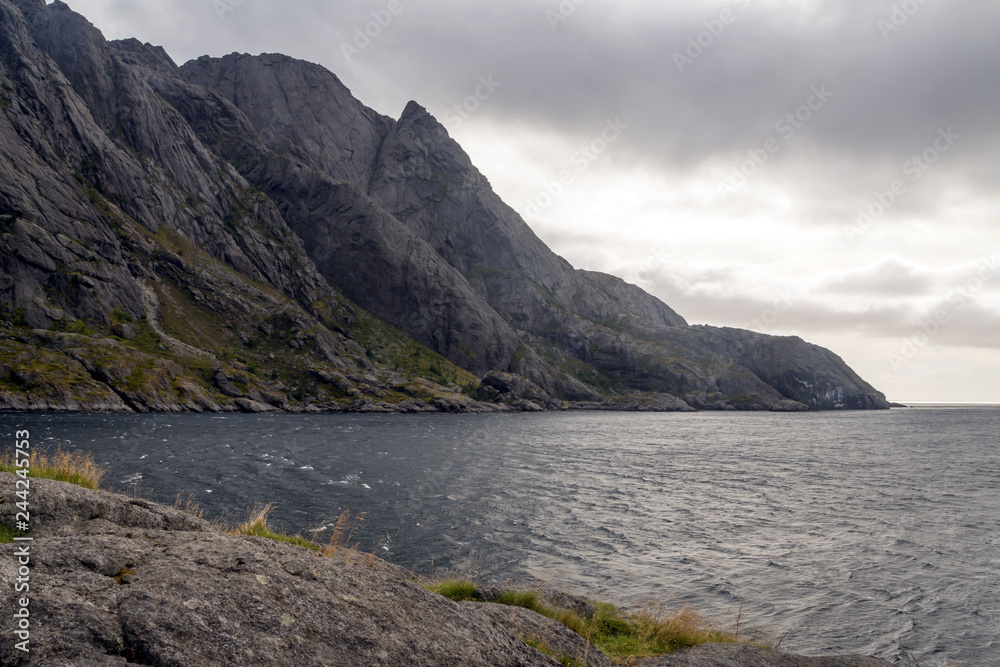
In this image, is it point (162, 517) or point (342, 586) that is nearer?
point (342, 586)

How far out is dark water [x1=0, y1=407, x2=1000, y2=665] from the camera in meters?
23.6

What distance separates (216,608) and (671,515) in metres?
39.1

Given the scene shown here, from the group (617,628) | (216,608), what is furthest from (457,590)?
(216,608)

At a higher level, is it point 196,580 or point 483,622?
point 196,580

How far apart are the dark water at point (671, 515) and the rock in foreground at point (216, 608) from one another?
16776 millimetres

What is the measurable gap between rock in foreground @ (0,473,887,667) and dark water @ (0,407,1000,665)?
16776 mm

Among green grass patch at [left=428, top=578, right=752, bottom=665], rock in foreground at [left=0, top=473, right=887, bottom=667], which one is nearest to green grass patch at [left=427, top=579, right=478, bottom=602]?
green grass patch at [left=428, top=578, right=752, bottom=665]

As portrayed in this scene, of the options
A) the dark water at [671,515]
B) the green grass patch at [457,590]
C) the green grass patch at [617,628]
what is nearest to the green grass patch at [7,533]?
the green grass patch at [457,590]

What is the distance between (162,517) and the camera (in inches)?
462

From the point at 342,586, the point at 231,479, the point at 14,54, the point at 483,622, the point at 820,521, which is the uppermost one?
the point at 14,54

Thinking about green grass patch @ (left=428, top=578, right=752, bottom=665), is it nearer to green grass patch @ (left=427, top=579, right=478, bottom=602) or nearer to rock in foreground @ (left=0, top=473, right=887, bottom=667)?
green grass patch @ (left=427, top=579, right=478, bottom=602)

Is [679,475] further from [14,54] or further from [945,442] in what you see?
[14,54]

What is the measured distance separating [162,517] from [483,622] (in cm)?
792

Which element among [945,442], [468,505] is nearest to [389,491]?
[468,505]
